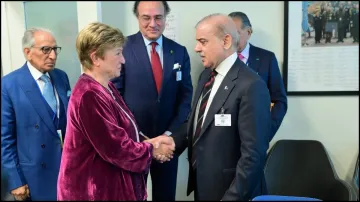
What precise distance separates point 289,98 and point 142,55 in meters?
1.25

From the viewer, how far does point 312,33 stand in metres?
2.45

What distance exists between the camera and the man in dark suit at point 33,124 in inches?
67.7

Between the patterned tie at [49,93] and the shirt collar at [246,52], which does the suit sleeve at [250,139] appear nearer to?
the shirt collar at [246,52]

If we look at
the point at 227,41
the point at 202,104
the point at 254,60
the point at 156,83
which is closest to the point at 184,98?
the point at 156,83

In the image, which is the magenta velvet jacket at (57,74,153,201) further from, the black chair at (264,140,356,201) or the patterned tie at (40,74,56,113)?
the black chair at (264,140,356,201)

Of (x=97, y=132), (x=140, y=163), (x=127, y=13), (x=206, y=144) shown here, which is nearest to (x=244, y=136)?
(x=206, y=144)

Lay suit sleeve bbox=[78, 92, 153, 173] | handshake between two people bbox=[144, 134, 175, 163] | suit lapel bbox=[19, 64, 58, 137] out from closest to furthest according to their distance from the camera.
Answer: suit sleeve bbox=[78, 92, 153, 173]
handshake between two people bbox=[144, 134, 175, 163]
suit lapel bbox=[19, 64, 58, 137]

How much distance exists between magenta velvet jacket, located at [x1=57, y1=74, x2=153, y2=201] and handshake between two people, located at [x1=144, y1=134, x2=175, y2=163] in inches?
9.9

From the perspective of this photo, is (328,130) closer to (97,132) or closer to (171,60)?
(171,60)

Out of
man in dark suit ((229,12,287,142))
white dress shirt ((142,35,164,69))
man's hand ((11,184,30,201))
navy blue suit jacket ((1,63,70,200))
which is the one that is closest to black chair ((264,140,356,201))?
man in dark suit ((229,12,287,142))

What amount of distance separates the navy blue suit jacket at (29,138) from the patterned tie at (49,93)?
0.06 meters

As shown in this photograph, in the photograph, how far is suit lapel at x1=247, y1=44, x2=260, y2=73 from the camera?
222 centimetres

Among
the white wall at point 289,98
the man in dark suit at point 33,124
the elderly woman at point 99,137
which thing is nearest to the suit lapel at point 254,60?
the white wall at point 289,98

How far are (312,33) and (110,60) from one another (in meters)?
1.71
